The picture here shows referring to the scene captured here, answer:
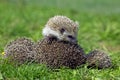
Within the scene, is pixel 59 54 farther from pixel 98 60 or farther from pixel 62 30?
pixel 98 60

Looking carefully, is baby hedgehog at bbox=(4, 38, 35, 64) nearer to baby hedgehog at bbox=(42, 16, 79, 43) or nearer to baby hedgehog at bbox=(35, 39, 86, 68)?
baby hedgehog at bbox=(35, 39, 86, 68)

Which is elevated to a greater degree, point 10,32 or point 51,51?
point 10,32

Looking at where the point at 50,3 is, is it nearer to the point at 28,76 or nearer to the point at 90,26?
the point at 90,26

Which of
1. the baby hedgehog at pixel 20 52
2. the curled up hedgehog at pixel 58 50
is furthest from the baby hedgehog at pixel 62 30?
the baby hedgehog at pixel 20 52

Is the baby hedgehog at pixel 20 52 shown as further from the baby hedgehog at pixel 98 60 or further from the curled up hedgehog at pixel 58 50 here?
the baby hedgehog at pixel 98 60

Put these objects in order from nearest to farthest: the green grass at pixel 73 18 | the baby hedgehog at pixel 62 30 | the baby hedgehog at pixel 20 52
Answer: the green grass at pixel 73 18, the baby hedgehog at pixel 62 30, the baby hedgehog at pixel 20 52

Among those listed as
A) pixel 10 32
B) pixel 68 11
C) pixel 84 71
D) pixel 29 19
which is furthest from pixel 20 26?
pixel 84 71
